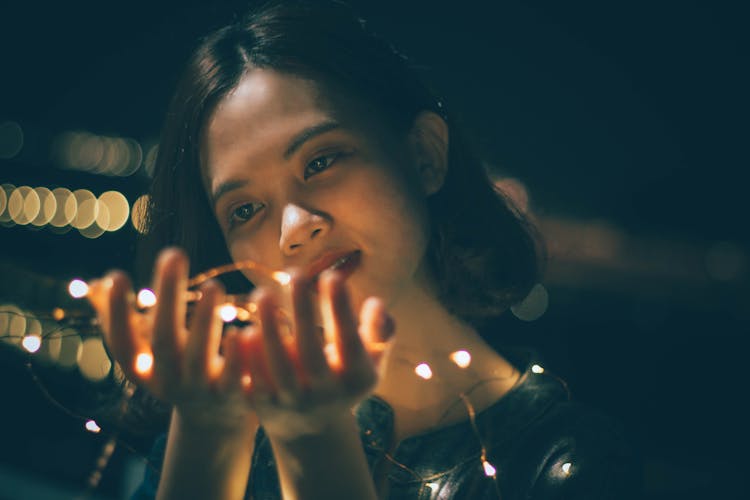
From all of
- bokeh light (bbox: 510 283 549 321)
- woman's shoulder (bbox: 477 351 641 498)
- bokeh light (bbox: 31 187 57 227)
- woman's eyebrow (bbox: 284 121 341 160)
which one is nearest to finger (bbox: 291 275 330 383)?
woman's eyebrow (bbox: 284 121 341 160)

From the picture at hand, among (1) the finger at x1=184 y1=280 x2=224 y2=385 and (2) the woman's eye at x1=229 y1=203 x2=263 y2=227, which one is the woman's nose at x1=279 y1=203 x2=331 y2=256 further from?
(1) the finger at x1=184 y1=280 x2=224 y2=385

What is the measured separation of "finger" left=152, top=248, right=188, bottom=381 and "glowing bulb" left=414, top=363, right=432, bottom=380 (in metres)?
0.50

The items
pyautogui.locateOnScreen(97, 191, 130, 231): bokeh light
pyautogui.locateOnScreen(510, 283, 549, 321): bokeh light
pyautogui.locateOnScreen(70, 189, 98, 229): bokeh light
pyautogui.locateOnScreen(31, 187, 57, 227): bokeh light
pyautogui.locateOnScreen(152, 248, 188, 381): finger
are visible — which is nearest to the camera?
pyautogui.locateOnScreen(152, 248, 188, 381): finger

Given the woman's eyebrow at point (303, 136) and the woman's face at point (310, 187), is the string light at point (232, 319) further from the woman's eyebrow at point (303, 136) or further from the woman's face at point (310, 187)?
the woman's eyebrow at point (303, 136)

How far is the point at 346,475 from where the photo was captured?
0.77 m

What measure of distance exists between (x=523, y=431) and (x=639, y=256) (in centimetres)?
287

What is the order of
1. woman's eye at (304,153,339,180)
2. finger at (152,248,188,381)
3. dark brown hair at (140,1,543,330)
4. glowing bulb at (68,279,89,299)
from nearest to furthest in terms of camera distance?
finger at (152,248,188,381), glowing bulb at (68,279,89,299), woman's eye at (304,153,339,180), dark brown hair at (140,1,543,330)

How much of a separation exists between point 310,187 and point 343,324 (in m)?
0.45

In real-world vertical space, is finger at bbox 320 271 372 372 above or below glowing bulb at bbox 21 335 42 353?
above

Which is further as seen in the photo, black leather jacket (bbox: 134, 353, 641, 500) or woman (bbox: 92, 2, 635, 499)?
black leather jacket (bbox: 134, 353, 641, 500)

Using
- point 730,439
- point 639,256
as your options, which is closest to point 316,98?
point 730,439

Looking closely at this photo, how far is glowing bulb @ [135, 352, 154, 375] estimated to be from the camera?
2.28ft

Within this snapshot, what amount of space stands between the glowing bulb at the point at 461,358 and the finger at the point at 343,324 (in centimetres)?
52

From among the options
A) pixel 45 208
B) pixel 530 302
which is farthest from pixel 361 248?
pixel 45 208
